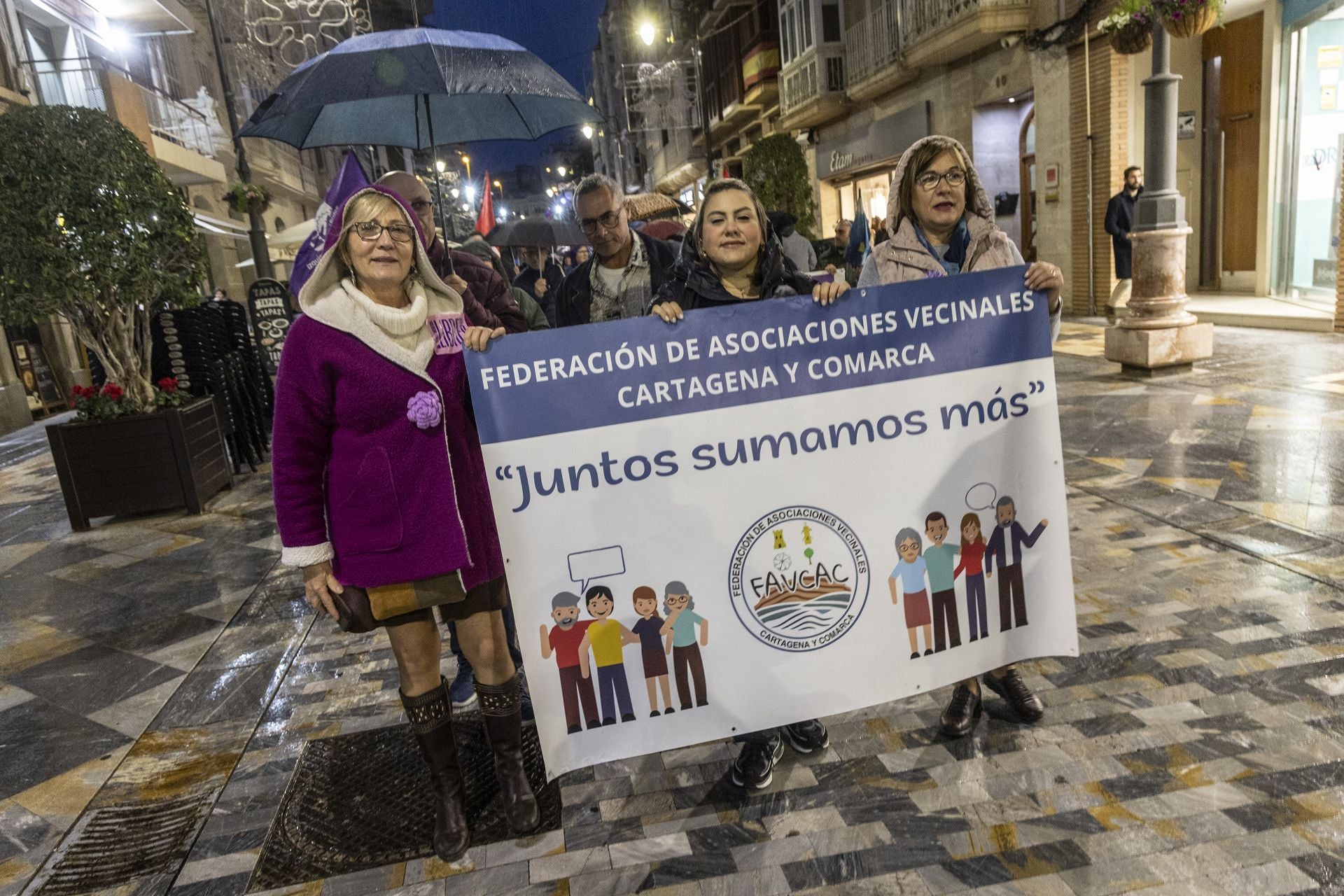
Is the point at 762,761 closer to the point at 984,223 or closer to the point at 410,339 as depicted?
the point at 410,339

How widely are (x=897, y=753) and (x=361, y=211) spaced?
231 cm

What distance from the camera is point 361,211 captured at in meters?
2.38

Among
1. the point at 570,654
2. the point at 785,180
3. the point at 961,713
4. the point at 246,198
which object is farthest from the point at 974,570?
the point at 785,180

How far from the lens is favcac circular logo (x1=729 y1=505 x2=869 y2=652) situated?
8.37 ft

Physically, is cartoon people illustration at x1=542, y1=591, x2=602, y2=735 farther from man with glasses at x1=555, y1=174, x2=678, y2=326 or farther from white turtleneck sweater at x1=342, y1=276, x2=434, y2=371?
man with glasses at x1=555, y1=174, x2=678, y2=326

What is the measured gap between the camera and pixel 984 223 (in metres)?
2.80

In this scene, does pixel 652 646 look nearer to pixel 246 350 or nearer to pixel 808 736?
pixel 808 736

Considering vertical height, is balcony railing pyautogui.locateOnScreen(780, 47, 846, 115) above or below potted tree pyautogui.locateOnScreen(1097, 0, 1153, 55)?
above

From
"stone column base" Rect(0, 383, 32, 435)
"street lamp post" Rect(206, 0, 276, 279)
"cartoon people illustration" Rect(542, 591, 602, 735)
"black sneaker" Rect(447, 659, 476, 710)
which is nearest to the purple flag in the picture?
"cartoon people illustration" Rect(542, 591, 602, 735)

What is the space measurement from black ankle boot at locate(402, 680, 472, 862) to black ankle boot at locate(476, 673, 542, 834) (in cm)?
12

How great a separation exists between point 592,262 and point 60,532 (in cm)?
570

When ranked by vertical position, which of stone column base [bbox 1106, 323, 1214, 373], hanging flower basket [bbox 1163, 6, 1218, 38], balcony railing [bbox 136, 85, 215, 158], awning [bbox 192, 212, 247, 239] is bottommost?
stone column base [bbox 1106, 323, 1214, 373]

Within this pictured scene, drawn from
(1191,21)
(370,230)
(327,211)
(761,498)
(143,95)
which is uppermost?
(143,95)

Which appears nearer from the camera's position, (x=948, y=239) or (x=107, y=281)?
(x=948, y=239)
